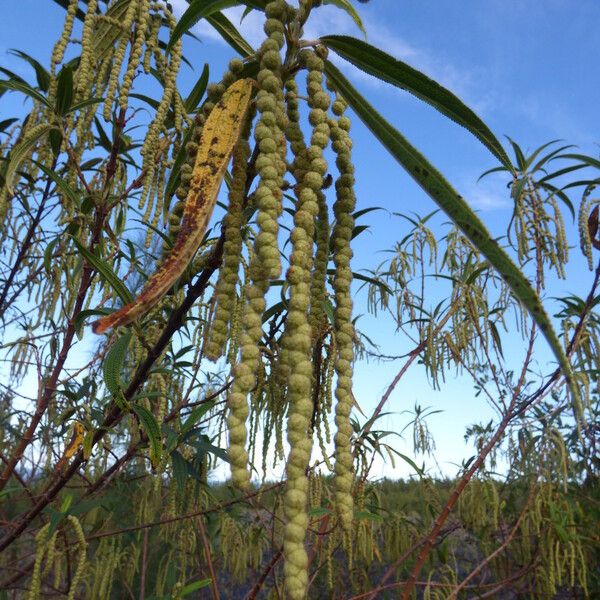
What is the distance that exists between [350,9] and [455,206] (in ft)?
1.63

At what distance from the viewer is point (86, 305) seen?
81.3 inches

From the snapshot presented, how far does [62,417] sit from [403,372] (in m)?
1.40

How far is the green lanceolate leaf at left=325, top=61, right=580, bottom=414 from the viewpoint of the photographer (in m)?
A: 0.72

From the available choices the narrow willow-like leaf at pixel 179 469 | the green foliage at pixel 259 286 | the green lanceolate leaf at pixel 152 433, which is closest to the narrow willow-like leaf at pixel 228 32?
the green foliage at pixel 259 286

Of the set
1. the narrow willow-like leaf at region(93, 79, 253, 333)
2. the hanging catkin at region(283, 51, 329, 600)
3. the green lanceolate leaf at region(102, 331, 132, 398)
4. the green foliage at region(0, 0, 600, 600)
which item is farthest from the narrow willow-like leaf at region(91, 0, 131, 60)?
the hanging catkin at region(283, 51, 329, 600)

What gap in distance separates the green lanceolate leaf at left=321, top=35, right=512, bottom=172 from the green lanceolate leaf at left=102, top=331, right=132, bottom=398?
2.80ft

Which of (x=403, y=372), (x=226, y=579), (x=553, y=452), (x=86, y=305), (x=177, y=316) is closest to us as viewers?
(x=177, y=316)

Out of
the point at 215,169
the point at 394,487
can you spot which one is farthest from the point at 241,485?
the point at 394,487

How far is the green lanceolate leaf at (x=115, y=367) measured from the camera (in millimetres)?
1407

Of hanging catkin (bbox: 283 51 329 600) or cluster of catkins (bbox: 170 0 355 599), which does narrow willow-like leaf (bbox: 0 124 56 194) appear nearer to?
cluster of catkins (bbox: 170 0 355 599)

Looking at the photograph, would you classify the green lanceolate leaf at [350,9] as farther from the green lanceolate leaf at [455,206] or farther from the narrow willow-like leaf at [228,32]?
the narrow willow-like leaf at [228,32]

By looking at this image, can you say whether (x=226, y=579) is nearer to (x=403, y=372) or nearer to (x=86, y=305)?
(x=403, y=372)

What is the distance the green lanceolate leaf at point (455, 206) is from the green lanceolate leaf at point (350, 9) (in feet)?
0.45

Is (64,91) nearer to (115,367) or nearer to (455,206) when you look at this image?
(115,367)
